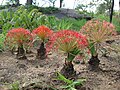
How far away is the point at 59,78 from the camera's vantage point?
3.68 m

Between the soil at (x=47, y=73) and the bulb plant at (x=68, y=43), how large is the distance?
22 cm

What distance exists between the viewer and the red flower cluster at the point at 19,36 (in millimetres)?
4488

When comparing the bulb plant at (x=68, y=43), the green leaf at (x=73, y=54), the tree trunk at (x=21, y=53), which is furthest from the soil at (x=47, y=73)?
the green leaf at (x=73, y=54)

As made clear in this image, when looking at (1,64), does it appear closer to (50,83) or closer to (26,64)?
(26,64)

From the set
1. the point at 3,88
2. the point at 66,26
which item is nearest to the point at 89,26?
the point at 3,88

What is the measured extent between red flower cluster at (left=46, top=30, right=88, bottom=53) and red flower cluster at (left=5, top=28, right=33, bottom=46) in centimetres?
92

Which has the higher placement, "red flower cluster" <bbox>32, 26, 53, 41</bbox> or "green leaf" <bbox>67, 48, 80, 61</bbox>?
"red flower cluster" <bbox>32, 26, 53, 41</bbox>

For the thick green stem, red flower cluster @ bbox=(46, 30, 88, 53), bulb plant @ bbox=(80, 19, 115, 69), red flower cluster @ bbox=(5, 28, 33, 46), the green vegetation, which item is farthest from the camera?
the thick green stem

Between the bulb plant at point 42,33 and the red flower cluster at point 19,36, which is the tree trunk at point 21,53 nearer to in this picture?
the red flower cluster at point 19,36

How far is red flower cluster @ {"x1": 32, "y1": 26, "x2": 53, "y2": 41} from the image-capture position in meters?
4.54

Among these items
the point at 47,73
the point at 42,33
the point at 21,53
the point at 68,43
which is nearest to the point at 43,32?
the point at 42,33

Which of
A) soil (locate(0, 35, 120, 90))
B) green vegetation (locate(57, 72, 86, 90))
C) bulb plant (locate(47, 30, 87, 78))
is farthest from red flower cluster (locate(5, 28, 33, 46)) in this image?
green vegetation (locate(57, 72, 86, 90))

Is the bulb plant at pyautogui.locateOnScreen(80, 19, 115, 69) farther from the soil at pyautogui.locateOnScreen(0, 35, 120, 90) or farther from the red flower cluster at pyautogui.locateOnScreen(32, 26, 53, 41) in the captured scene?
the red flower cluster at pyautogui.locateOnScreen(32, 26, 53, 41)

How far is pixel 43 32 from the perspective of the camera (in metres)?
4.59
